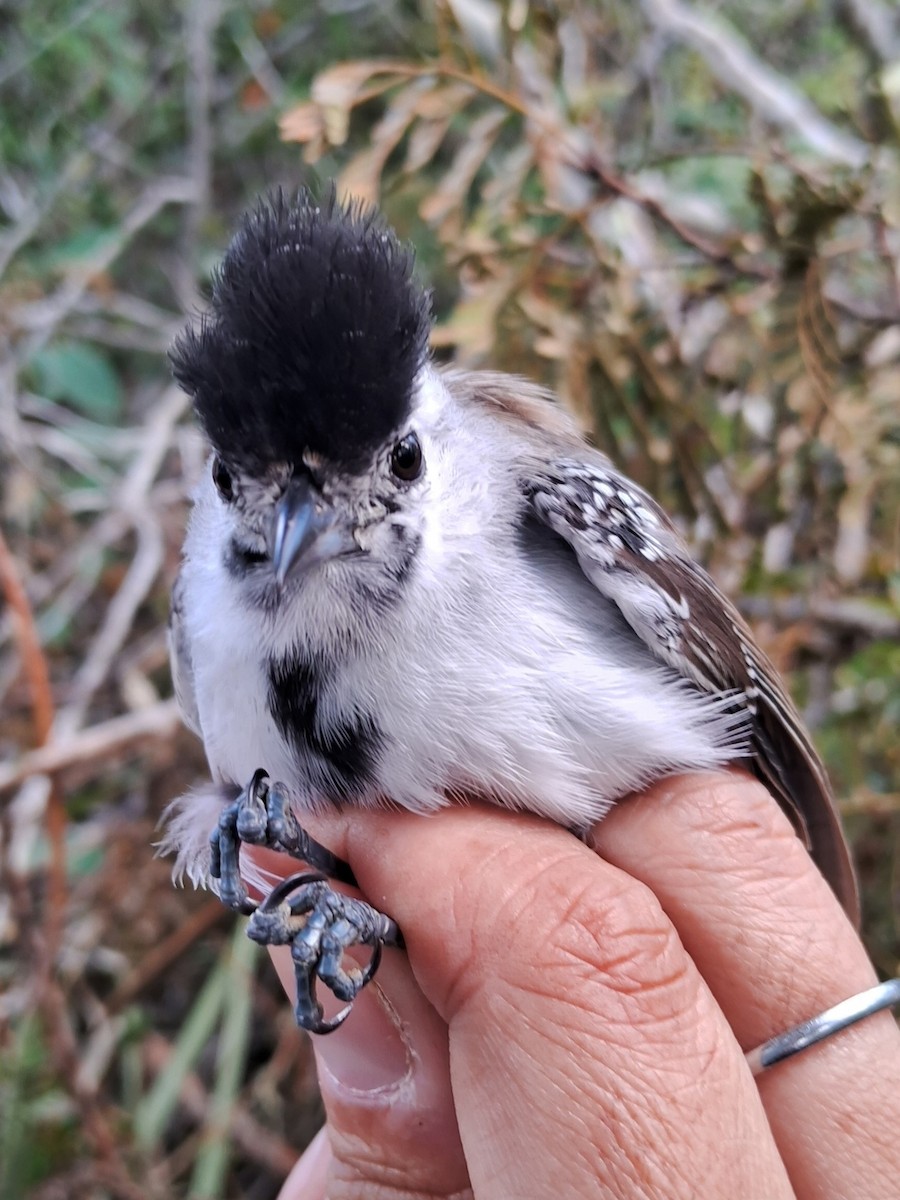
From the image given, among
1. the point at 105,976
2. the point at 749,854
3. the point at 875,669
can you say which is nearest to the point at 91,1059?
the point at 105,976

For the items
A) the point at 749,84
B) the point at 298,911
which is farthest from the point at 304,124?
the point at 749,84

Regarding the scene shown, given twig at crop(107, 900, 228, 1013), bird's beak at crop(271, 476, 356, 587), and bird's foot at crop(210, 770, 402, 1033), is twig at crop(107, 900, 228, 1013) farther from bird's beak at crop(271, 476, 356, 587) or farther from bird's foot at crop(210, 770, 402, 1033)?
bird's beak at crop(271, 476, 356, 587)

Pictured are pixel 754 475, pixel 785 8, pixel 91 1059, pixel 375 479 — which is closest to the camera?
pixel 375 479

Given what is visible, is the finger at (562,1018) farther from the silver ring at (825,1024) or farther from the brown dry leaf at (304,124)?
the brown dry leaf at (304,124)

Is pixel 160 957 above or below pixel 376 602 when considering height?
below

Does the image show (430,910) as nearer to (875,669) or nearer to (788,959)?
(788,959)

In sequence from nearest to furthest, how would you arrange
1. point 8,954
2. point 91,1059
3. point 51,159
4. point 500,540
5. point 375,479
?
point 375,479
point 500,540
point 91,1059
point 8,954
point 51,159

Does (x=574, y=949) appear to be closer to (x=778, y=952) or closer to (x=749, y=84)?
(x=778, y=952)
